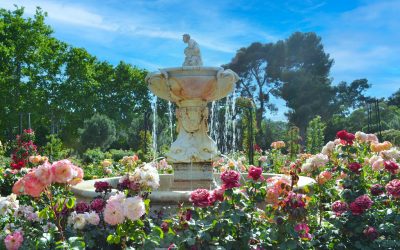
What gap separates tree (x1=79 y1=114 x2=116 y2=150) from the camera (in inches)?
1091

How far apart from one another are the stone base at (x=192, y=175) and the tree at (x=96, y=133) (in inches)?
841

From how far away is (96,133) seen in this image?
27719 millimetres

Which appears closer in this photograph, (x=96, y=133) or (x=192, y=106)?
(x=192, y=106)

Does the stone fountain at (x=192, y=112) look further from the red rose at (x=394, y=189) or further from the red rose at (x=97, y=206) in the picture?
the red rose at (x=97, y=206)

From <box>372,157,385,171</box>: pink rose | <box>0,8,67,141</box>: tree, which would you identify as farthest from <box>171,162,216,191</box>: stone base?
<box>0,8,67,141</box>: tree

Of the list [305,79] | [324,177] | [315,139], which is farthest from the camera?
[305,79]

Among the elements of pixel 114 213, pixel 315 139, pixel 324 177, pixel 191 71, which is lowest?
pixel 114 213

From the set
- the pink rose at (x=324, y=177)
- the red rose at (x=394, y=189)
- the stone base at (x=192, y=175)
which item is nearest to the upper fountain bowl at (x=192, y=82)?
the stone base at (x=192, y=175)

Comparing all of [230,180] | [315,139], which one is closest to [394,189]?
[230,180]

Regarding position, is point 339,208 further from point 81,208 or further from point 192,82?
point 192,82

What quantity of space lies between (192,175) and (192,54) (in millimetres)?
1837

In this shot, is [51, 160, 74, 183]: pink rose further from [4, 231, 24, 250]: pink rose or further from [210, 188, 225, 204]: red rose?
[210, 188, 225, 204]: red rose

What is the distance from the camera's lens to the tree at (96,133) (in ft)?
90.9

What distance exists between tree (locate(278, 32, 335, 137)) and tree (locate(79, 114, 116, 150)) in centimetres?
1325
